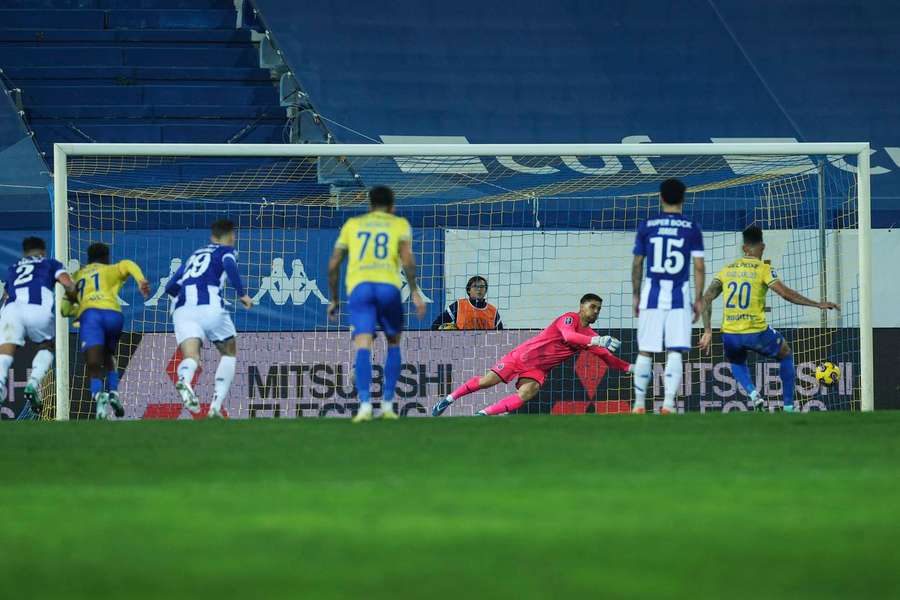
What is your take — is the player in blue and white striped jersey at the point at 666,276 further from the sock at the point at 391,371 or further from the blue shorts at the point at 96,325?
the blue shorts at the point at 96,325

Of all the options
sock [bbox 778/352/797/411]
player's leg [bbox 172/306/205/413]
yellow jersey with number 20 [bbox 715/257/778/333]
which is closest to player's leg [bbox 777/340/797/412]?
sock [bbox 778/352/797/411]

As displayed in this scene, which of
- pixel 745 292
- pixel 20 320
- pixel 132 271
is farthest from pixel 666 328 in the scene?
pixel 20 320

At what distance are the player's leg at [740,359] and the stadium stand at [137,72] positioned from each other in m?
9.13

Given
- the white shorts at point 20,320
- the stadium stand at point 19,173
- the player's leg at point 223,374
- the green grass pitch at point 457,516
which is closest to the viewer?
the green grass pitch at point 457,516

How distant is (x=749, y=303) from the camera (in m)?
13.4

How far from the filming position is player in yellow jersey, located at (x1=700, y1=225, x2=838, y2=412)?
43.7 feet

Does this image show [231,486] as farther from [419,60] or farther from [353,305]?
[419,60]

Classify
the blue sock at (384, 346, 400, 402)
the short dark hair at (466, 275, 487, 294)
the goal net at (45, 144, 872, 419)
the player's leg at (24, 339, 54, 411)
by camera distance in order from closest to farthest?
the blue sock at (384, 346, 400, 402) < the player's leg at (24, 339, 54, 411) < the goal net at (45, 144, 872, 419) < the short dark hair at (466, 275, 487, 294)

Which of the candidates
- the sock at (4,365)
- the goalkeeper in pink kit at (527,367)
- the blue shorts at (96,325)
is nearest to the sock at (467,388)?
the goalkeeper in pink kit at (527,367)

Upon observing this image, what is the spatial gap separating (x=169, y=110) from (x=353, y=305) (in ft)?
39.6

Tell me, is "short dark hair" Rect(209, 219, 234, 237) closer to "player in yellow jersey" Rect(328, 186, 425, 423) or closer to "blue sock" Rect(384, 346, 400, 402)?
"player in yellow jersey" Rect(328, 186, 425, 423)

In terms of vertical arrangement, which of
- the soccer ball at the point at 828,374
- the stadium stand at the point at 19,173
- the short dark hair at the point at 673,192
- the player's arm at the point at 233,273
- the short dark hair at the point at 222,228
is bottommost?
the soccer ball at the point at 828,374

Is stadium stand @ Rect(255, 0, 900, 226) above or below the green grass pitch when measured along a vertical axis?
above

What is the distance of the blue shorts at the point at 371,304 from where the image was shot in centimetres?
995
